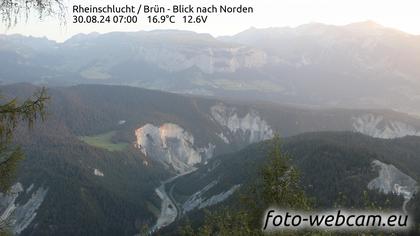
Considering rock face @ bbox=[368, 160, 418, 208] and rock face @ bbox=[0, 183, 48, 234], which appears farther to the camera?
rock face @ bbox=[0, 183, 48, 234]

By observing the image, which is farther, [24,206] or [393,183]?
[24,206]

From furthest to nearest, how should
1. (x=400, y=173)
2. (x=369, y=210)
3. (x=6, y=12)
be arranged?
(x=400, y=173)
(x=369, y=210)
(x=6, y=12)

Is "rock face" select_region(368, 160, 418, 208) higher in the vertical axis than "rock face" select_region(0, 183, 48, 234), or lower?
higher

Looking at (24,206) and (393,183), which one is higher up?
(393,183)

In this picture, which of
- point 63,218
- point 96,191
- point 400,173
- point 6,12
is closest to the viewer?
point 6,12

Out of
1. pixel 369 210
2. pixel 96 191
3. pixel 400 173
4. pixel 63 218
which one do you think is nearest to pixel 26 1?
pixel 369 210

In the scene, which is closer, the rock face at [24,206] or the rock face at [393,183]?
the rock face at [393,183]

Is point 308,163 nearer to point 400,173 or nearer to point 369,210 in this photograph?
point 400,173

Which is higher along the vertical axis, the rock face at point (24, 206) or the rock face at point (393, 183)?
the rock face at point (393, 183)
